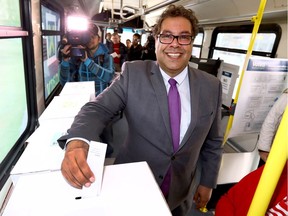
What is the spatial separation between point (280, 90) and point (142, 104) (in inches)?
62.0

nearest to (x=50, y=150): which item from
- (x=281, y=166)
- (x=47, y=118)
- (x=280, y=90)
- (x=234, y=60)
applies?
(x=47, y=118)

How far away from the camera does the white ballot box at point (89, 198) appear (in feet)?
1.74

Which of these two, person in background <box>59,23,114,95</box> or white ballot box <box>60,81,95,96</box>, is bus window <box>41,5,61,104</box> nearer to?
person in background <box>59,23,114,95</box>

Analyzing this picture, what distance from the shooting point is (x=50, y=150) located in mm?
1080

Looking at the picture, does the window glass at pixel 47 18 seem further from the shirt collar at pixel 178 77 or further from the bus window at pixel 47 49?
the shirt collar at pixel 178 77

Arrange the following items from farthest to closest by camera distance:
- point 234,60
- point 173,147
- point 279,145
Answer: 1. point 234,60
2. point 173,147
3. point 279,145

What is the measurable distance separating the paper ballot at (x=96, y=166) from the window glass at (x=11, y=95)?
3.34 feet

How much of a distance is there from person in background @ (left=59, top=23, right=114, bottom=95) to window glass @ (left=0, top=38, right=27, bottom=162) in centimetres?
45

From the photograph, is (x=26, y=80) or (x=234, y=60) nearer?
(x=26, y=80)

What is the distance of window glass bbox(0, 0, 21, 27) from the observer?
136cm

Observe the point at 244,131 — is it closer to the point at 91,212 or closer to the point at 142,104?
the point at 142,104

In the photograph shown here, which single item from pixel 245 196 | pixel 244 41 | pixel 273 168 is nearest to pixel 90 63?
pixel 245 196

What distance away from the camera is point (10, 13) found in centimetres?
152

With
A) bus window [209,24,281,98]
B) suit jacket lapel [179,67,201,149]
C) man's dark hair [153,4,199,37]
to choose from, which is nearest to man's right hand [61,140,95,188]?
suit jacket lapel [179,67,201,149]
